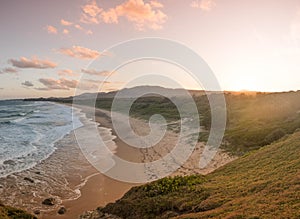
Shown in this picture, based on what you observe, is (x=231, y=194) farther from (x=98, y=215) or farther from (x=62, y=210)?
(x=62, y=210)

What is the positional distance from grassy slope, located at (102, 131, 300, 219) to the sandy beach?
15.9 feet

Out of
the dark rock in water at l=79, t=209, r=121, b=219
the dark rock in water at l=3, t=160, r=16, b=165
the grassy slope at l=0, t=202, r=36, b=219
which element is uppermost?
the grassy slope at l=0, t=202, r=36, b=219

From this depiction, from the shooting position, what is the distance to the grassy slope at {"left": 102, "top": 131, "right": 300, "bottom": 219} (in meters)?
11.7

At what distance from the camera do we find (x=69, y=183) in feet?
83.6

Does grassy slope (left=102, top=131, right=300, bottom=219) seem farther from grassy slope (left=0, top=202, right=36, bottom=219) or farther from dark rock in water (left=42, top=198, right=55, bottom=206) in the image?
dark rock in water (left=42, top=198, right=55, bottom=206)

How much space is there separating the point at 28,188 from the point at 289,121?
110ft

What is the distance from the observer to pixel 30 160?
33.3 metres

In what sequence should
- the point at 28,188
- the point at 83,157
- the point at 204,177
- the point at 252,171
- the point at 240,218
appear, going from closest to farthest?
the point at 240,218
the point at 252,171
the point at 204,177
the point at 28,188
the point at 83,157

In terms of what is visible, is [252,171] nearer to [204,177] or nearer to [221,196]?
[204,177]

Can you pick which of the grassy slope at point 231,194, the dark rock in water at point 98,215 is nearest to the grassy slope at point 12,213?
the dark rock in water at point 98,215

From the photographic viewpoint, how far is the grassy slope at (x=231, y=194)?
11.7 meters

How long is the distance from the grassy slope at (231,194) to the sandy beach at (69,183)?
486 cm

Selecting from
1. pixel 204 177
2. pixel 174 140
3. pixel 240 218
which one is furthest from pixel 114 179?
pixel 174 140

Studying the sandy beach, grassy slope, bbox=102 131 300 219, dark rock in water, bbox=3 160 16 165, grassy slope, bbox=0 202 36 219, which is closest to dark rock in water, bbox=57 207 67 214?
the sandy beach
